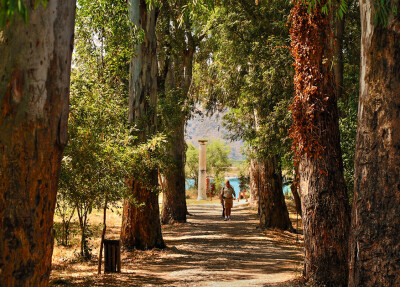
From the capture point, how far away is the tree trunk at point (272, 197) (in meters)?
17.3

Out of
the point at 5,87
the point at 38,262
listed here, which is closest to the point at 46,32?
the point at 5,87

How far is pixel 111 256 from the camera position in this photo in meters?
9.66

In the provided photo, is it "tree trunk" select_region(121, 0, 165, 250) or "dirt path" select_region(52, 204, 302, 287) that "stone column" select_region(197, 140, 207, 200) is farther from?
"tree trunk" select_region(121, 0, 165, 250)

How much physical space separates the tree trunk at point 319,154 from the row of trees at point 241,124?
0.8 inches

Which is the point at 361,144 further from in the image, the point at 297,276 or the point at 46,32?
the point at 297,276

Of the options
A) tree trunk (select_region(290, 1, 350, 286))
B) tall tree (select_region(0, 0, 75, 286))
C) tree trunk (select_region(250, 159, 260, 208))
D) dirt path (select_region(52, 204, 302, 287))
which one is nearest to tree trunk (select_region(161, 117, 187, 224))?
dirt path (select_region(52, 204, 302, 287))

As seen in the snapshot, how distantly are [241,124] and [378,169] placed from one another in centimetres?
1597

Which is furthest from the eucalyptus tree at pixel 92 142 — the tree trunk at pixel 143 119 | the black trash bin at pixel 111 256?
the tree trunk at pixel 143 119

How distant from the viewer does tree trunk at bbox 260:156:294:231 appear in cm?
1730

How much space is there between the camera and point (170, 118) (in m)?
17.5

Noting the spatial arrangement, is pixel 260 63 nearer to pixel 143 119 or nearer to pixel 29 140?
pixel 143 119

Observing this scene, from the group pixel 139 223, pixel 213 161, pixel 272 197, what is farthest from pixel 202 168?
pixel 139 223

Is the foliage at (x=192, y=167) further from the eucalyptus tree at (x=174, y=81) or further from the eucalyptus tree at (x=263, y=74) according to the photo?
the eucalyptus tree at (x=263, y=74)

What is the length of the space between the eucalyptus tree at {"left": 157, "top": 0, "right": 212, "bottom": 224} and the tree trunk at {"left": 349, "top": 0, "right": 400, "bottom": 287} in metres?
12.4
